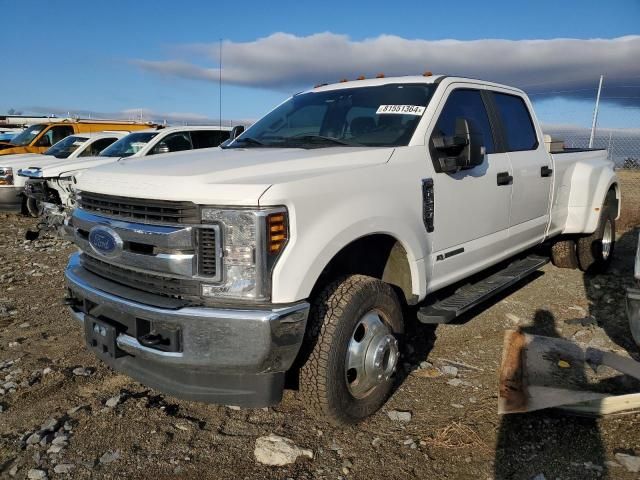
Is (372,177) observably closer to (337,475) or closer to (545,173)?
(337,475)

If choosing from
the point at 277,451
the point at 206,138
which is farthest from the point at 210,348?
the point at 206,138

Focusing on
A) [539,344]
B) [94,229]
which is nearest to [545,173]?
[539,344]

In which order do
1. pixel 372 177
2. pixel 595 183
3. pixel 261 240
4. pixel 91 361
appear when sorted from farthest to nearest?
pixel 595 183, pixel 91 361, pixel 372 177, pixel 261 240

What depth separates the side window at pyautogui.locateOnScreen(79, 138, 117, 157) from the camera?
11133mm

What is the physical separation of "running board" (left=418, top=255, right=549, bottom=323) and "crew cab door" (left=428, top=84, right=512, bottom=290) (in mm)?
147

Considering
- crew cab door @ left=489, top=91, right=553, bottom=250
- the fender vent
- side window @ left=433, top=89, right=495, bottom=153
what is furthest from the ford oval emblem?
crew cab door @ left=489, top=91, right=553, bottom=250

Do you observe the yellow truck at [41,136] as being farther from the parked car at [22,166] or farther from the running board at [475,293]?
the running board at [475,293]

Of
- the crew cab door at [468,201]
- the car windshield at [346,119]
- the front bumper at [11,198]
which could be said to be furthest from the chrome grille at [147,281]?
the front bumper at [11,198]

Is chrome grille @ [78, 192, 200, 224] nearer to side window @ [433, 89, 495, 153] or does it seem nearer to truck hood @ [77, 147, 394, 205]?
truck hood @ [77, 147, 394, 205]

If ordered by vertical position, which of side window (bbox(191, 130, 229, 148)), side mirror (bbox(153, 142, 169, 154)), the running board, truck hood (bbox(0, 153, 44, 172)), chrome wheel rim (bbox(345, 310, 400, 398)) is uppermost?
side window (bbox(191, 130, 229, 148))

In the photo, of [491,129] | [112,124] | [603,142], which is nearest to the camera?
[491,129]

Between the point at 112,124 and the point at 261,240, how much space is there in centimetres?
1506

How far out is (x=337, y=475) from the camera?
102 inches

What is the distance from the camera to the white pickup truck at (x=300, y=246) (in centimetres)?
241
